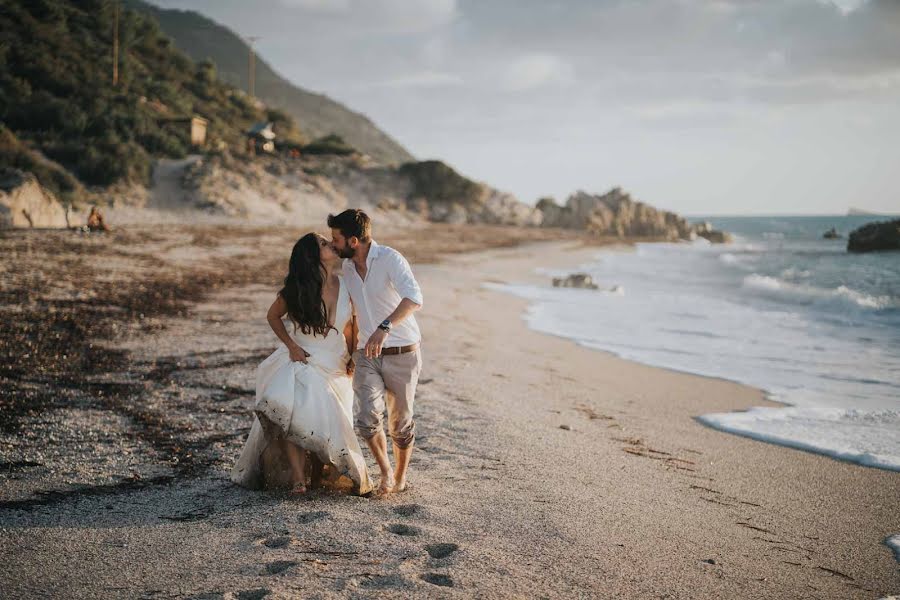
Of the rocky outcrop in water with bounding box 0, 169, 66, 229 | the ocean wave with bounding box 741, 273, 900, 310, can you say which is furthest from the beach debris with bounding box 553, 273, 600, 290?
the rocky outcrop in water with bounding box 0, 169, 66, 229

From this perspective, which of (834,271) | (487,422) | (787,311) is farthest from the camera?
(834,271)

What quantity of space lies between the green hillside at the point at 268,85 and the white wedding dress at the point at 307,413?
458 ft

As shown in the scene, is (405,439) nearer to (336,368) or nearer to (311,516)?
(336,368)

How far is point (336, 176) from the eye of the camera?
4066cm

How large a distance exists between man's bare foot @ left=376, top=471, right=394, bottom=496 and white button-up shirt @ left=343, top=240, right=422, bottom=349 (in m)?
0.86

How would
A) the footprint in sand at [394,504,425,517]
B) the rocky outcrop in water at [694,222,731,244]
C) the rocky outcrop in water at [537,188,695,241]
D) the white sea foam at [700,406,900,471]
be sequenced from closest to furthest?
the footprint in sand at [394,504,425,517] → the white sea foam at [700,406,900,471] → the rocky outcrop in water at [537,188,695,241] → the rocky outcrop in water at [694,222,731,244]

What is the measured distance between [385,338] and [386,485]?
96 centimetres

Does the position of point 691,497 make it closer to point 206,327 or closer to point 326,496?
point 326,496

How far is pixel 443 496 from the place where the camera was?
151 inches

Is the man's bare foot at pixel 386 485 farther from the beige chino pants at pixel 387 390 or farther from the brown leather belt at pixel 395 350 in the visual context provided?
the brown leather belt at pixel 395 350

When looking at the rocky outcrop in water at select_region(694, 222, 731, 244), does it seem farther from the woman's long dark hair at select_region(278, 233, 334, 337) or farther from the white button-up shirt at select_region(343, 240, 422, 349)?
the woman's long dark hair at select_region(278, 233, 334, 337)

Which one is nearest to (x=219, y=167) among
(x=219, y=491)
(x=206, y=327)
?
(x=206, y=327)

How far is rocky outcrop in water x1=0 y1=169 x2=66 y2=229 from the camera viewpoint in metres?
17.1

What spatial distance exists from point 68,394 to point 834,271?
31.4 m
